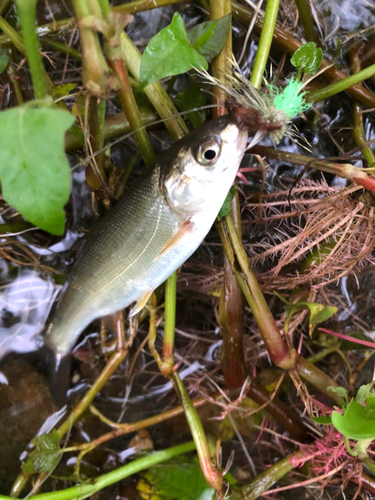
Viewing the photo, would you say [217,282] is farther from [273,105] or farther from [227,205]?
[273,105]

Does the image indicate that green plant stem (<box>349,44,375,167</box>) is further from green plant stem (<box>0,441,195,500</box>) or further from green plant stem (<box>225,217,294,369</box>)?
green plant stem (<box>0,441,195,500</box>)

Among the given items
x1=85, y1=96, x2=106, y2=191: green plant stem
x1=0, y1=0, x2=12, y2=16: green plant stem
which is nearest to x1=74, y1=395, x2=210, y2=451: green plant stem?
x1=85, y1=96, x2=106, y2=191: green plant stem

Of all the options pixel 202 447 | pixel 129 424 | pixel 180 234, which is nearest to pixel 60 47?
pixel 180 234

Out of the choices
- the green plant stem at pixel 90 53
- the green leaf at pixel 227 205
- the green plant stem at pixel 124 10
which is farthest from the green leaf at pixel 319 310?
the green plant stem at pixel 124 10

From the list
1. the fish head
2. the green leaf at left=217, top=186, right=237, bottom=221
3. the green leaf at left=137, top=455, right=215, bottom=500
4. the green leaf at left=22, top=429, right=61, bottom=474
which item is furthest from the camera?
the green leaf at left=137, top=455, right=215, bottom=500

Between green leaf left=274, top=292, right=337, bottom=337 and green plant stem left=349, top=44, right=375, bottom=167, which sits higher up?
green plant stem left=349, top=44, right=375, bottom=167

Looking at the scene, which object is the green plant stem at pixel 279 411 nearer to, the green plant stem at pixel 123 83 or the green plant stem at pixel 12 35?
the green plant stem at pixel 123 83
